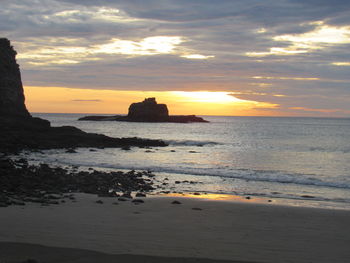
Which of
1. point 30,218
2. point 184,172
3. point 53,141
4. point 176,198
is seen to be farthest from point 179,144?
point 30,218

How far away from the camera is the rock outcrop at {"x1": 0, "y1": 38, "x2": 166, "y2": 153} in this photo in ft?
119

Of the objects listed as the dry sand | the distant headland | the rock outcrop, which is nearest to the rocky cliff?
the rock outcrop

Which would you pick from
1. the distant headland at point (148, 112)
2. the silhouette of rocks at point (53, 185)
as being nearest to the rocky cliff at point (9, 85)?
the silhouette of rocks at point (53, 185)

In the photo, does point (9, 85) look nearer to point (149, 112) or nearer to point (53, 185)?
point (53, 185)

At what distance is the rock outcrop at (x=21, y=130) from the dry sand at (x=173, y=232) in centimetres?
2279

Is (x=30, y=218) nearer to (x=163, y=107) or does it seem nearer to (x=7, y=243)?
(x=7, y=243)

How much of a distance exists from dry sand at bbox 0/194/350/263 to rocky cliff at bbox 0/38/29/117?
129 ft

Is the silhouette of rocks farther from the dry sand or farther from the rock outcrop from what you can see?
the rock outcrop

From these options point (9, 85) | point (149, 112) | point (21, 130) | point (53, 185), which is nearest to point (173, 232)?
point (53, 185)

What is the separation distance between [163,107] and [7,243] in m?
134

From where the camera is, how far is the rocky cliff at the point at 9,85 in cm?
4762

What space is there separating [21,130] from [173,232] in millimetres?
35408

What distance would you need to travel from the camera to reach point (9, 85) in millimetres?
48625

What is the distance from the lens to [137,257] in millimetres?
7125
